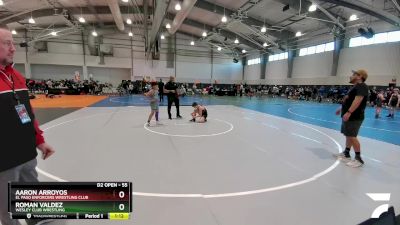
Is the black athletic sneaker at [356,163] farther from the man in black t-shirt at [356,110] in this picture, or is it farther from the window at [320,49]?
the window at [320,49]

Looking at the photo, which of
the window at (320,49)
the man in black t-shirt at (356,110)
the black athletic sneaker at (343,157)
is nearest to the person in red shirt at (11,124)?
the man in black t-shirt at (356,110)

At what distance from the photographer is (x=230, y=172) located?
3826 mm

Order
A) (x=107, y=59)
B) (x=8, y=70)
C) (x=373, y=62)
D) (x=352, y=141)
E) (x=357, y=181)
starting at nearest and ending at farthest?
(x=8, y=70)
(x=357, y=181)
(x=352, y=141)
(x=373, y=62)
(x=107, y=59)

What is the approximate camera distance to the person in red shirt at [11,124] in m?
1.47

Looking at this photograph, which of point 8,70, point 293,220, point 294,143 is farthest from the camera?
point 294,143

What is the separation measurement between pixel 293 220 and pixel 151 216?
160 centimetres

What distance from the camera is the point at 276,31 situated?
22.7 m

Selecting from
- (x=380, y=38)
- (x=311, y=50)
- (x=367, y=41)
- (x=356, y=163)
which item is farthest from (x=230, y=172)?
A: (x=311, y=50)

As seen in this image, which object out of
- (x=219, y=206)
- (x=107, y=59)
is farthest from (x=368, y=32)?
(x=107, y=59)

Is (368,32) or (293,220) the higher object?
(368,32)

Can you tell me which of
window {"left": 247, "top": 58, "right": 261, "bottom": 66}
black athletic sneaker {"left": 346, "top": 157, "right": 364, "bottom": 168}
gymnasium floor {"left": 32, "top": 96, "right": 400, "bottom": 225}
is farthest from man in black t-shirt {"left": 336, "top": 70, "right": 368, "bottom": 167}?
window {"left": 247, "top": 58, "right": 261, "bottom": 66}

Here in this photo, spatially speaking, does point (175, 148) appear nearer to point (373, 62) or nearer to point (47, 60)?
point (373, 62)

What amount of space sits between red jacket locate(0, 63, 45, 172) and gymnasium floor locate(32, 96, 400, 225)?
116 cm
